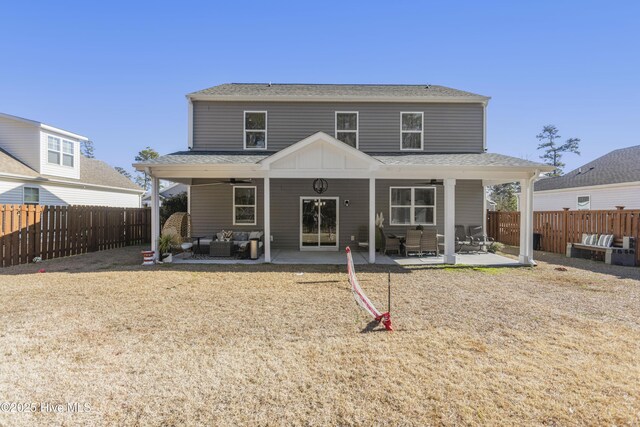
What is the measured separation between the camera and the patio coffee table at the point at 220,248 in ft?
36.7

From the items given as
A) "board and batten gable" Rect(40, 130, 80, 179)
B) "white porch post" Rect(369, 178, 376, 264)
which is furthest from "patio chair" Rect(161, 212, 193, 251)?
"board and batten gable" Rect(40, 130, 80, 179)

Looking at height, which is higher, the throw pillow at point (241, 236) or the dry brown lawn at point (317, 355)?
the throw pillow at point (241, 236)

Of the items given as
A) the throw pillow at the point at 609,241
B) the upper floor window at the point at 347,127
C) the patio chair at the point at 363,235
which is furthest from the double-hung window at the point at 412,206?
the throw pillow at the point at 609,241

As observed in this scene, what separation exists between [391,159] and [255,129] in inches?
231

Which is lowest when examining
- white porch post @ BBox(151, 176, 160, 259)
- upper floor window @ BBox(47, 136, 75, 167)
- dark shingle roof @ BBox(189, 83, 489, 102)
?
white porch post @ BBox(151, 176, 160, 259)

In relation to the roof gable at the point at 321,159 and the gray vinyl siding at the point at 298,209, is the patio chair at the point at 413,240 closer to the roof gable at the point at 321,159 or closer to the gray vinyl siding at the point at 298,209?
the gray vinyl siding at the point at 298,209

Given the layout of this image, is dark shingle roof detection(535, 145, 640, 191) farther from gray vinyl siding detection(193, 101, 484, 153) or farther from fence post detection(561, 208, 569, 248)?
gray vinyl siding detection(193, 101, 484, 153)

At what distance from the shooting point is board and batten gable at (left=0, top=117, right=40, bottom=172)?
15008 millimetres

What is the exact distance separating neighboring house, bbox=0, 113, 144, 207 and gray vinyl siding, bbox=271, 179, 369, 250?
37.9ft

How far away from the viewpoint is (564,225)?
1279 cm

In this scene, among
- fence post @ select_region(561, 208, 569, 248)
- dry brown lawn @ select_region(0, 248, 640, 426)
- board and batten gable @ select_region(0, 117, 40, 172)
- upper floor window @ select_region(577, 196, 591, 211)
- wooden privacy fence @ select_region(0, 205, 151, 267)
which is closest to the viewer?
dry brown lawn @ select_region(0, 248, 640, 426)

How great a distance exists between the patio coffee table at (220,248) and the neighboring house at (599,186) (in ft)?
62.3

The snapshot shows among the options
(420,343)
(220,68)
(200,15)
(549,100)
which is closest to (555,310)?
(420,343)

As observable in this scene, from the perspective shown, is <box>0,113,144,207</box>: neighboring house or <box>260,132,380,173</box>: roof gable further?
<box>0,113,144,207</box>: neighboring house
